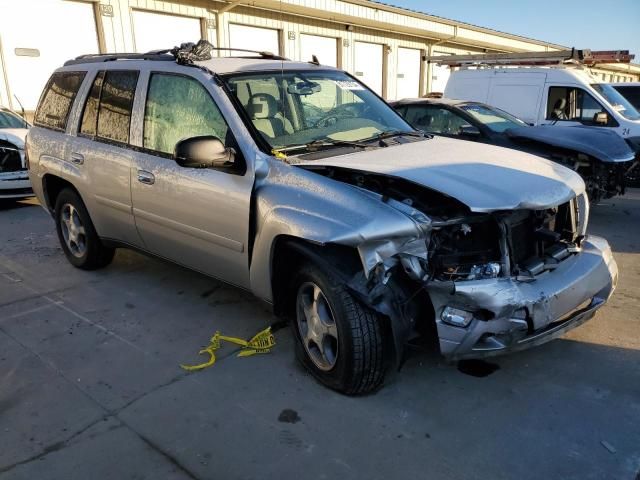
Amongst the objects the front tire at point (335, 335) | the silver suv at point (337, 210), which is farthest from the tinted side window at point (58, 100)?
the front tire at point (335, 335)

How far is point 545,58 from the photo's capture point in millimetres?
9938

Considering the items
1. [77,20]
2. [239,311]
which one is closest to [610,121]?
[239,311]

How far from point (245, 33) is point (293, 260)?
13.2 m

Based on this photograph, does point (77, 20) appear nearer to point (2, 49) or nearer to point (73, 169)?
point (2, 49)

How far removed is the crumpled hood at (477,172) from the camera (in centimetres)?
281

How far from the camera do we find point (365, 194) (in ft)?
9.52

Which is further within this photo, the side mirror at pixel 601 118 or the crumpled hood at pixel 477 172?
the side mirror at pixel 601 118

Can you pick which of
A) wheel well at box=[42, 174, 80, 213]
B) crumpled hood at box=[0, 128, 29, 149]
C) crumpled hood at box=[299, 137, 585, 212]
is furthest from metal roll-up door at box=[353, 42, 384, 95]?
crumpled hood at box=[299, 137, 585, 212]

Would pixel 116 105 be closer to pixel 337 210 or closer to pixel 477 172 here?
pixel 337 210

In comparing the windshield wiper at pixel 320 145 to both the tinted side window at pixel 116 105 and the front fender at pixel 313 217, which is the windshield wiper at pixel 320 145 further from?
the tinted side window at pixel 116 105

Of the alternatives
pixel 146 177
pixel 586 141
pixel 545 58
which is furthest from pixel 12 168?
pixel 545 58

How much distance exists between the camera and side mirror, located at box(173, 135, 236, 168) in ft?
10.5

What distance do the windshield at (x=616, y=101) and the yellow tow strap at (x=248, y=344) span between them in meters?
7.55

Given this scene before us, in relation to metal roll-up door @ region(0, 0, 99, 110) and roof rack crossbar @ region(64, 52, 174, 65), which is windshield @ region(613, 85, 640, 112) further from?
metal roll-up door @ region(0, 0, 99, 110)
